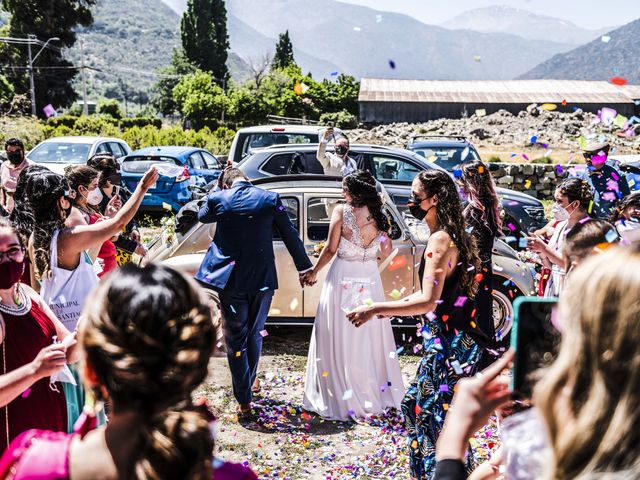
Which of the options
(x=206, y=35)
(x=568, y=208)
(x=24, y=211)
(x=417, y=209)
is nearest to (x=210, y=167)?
(x=568, y=208)

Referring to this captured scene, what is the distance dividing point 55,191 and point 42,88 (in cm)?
5957

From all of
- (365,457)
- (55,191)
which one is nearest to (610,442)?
(55,191)

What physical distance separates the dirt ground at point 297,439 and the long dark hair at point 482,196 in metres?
1.84

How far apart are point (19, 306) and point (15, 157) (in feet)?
20.0

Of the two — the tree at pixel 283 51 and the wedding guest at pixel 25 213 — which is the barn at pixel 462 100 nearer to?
the tree at pixel 283 51

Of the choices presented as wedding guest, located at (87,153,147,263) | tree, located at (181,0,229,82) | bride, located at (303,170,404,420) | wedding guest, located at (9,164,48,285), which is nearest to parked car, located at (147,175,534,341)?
wedding guest, located at (87,153,147,263)

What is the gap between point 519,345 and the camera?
1739mm

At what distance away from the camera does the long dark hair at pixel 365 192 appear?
5.62 metres

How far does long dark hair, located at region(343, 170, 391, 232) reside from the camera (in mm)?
5617

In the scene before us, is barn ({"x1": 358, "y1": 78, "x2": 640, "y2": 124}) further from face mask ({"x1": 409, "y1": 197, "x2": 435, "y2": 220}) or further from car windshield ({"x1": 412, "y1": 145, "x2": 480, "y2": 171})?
face mask ({"x1": 409, "y1": 197, "x2": 435, "y2": 220})

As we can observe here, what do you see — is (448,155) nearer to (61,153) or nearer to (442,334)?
(61,153)

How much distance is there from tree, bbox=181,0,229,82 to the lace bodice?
83.8m

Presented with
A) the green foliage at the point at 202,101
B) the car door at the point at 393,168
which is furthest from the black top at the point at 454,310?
the green foliage at the point at 202,101

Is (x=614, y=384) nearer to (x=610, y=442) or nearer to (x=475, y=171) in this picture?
(x=610, y=442)
